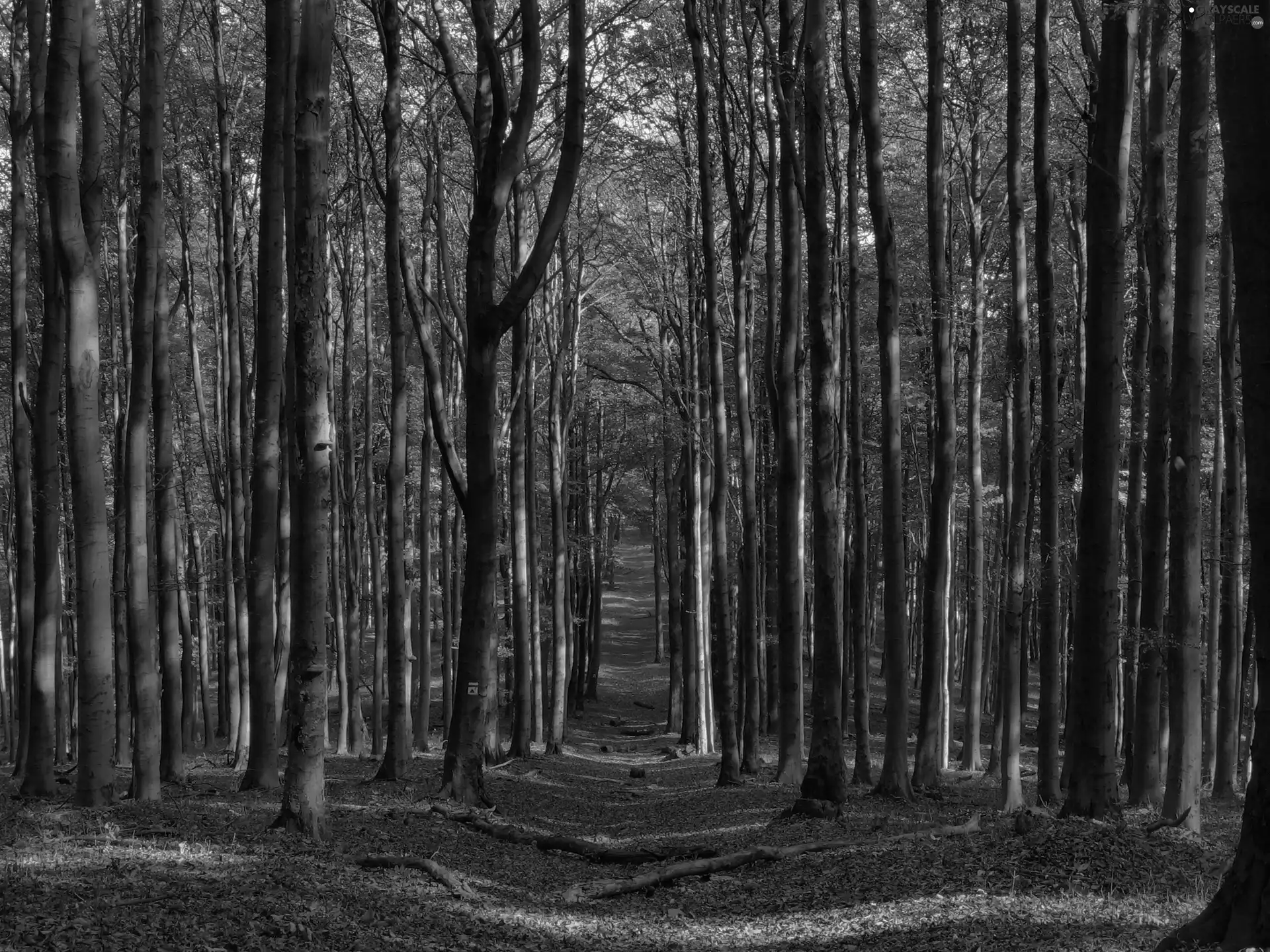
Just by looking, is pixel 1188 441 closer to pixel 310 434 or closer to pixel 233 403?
pixel 310 434

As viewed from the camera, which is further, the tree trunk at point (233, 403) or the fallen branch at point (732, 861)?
the tree trunk at point (233, 403)

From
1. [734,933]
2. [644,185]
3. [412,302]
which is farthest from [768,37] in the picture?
[734,933]

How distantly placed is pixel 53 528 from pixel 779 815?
25.4 ft

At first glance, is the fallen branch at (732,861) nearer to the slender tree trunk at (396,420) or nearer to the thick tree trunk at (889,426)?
the thick tree trunk at (889,426)

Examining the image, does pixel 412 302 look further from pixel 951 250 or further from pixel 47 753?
pixel 951 250

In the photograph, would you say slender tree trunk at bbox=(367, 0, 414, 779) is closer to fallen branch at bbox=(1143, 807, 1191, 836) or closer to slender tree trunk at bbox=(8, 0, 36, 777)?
slender tree trunk at bbox=(8, 0, 36, 777)

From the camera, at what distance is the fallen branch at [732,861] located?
25.5 ft

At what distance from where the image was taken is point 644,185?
22.2 m

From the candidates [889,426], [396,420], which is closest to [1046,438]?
[889,426]

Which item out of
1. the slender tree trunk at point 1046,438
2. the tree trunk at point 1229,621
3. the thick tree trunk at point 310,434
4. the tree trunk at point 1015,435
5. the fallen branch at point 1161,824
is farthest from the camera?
the tree trunk at point 1229,621

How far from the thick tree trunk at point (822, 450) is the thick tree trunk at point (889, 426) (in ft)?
2.07

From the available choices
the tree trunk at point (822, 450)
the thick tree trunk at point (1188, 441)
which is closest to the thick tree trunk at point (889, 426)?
the tree trunk at point (822, 450)

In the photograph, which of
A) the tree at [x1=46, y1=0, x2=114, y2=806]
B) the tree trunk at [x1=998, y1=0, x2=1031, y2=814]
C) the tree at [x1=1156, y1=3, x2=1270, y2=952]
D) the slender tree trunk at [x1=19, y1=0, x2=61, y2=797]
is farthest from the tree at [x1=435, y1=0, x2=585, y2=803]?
the tree at [x1=1156, y1=3, x2=1270, y2=952]

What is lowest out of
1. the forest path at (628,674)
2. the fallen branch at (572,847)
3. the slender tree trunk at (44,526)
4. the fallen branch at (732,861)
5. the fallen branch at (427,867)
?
the forest path at (628,674)
